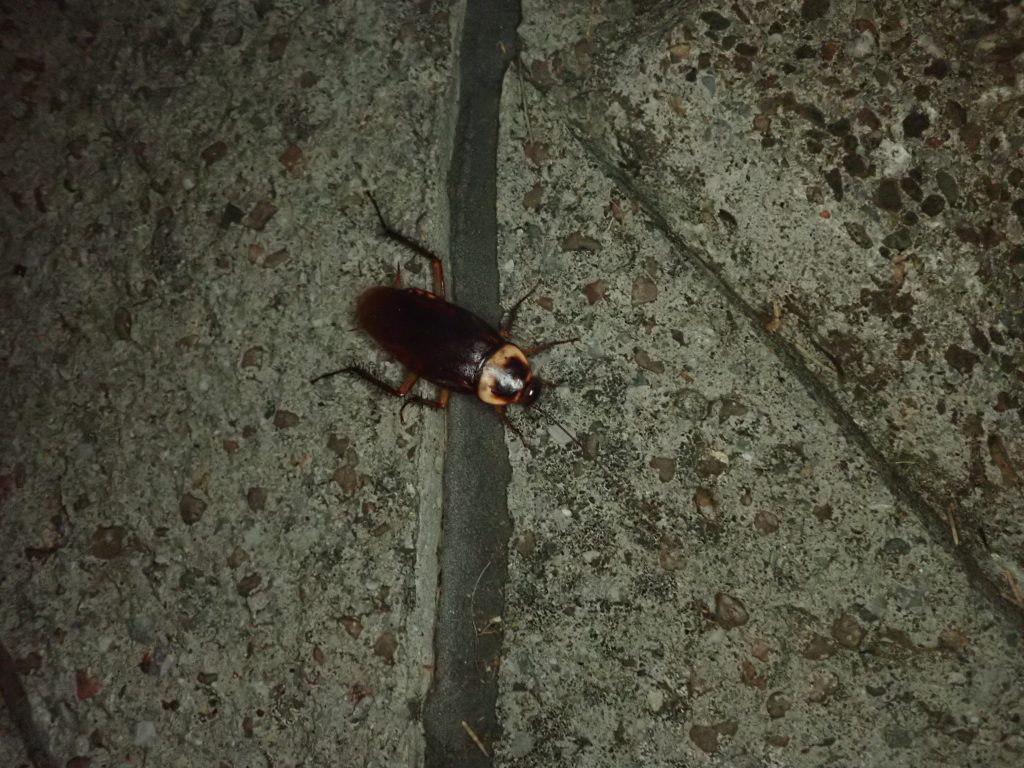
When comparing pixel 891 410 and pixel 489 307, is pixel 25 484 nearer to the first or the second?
pixel 489 307

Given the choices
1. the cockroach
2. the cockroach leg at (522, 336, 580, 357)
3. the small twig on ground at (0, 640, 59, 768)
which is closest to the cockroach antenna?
the cockroach

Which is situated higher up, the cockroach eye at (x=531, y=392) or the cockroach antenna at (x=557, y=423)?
the cockroach eye at (x=531, y=392)

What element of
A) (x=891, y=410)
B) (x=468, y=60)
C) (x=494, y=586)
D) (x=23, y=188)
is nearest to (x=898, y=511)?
(x=891, y=410)

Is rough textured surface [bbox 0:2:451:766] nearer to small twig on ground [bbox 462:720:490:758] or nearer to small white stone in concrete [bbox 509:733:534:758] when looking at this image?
small twig on ground [bbox 462:720:490:758]

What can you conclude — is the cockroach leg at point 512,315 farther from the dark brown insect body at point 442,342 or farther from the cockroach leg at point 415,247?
the cockroach leg at point 415,247

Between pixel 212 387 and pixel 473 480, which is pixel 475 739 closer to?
pixel 473 480

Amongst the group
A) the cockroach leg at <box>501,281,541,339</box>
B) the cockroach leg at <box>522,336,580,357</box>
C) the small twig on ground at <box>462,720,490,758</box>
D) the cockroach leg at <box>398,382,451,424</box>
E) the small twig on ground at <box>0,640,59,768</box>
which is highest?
the cockroach leg at <box>501,281,541,339</box>

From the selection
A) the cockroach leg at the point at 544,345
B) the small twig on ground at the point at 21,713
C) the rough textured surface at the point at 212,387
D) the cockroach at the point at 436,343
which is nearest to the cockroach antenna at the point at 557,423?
the cockroach at the point at 436,343

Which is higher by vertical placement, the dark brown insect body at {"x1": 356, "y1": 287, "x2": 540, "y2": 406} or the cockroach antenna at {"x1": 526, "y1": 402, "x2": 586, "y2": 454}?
the dark brown insect body at {"x1": 356, "y1": 287, "x2": 540, "y2": 406}
